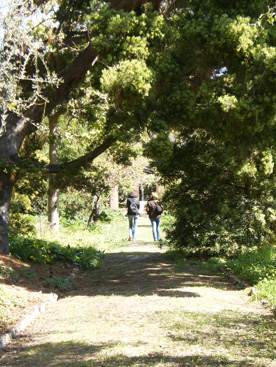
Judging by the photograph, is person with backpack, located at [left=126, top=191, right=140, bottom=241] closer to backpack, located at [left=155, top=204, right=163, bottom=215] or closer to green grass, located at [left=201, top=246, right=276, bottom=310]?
backpack, located at [left=155, top=204, right=163, bottom=215]

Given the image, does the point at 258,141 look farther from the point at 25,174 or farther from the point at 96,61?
the point at 25,174

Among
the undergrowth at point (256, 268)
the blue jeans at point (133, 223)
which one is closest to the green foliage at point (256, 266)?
the undergrowth at point (256, 268)

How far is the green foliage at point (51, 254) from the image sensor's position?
1031 cm

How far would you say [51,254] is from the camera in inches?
444

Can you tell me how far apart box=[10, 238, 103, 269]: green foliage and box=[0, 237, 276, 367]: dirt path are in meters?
1.82

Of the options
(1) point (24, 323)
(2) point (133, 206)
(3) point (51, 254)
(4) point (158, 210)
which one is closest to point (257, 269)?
(1) point (24, 323)

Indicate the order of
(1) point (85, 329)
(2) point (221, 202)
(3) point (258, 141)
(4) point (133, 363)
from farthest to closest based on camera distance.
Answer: (2) point (221, 202)
(3) point (258, 141)
(1) point (85, 329)
(4) point (133, 363)

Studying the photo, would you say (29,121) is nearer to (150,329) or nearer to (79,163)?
(79,163)

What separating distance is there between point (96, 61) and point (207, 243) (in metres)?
5.59

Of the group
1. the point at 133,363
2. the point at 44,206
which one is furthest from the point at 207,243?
the point at 44,206

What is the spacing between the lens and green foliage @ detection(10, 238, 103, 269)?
10.3 m

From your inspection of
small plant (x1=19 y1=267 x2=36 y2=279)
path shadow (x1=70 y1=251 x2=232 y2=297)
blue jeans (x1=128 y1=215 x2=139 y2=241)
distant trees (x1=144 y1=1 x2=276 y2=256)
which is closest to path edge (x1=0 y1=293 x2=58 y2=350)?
small plant (x1=19 y1=267 x2=36 y2=279)

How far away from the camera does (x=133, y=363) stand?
166 inches

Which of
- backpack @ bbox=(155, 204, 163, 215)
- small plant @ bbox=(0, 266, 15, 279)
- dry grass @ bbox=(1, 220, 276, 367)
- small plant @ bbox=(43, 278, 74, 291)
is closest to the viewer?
dry grass @ bbox=(1, 220, 276, 367)
